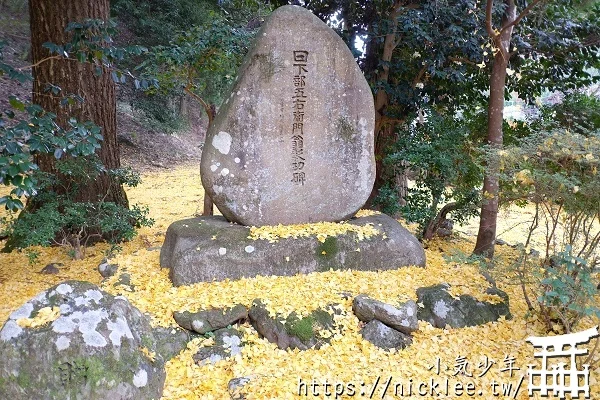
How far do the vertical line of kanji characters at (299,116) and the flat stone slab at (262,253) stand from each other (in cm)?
84

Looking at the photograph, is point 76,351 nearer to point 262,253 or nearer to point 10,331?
point 10,331

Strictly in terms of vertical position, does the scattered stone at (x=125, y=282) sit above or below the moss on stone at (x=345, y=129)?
below

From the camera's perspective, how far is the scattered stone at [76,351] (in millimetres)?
2760

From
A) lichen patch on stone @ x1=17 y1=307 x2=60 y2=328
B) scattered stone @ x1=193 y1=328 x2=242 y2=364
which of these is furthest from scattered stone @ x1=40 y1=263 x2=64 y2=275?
scattered stone @ x1=193 y1=328 x2=242 y2=364

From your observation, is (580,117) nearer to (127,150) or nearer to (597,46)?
(597,46)

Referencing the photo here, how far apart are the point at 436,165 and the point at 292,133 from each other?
7.92 feet

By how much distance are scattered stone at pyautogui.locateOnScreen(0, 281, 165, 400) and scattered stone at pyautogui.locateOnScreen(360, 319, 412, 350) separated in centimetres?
177

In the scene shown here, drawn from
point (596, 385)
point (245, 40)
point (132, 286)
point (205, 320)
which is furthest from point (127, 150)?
point (596, 385)

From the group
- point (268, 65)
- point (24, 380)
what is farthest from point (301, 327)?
point (268, 65)

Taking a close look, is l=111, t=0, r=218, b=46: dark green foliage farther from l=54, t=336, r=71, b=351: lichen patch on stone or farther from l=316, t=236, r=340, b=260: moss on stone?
l=54, t=336, r=71, b=351: lichen patch on stone

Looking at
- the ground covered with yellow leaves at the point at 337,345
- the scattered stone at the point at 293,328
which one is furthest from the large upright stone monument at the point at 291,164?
the scattered stone at the point at 293,328

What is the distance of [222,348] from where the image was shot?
147 inches

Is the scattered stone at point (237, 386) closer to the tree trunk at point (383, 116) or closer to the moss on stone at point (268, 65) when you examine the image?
the moss on stone at point (268, 65)

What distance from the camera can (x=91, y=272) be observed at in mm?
5434
